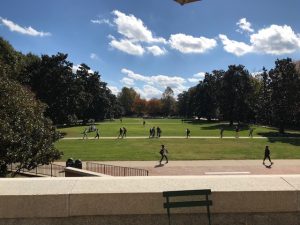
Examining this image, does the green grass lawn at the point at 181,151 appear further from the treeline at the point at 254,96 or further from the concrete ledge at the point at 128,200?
the concrete ledge at the point at 128,200

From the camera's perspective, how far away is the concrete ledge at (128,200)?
4.64m

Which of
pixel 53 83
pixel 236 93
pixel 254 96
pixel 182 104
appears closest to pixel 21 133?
pixel 53 83

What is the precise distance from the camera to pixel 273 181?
5.08 m

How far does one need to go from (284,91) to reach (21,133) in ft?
176

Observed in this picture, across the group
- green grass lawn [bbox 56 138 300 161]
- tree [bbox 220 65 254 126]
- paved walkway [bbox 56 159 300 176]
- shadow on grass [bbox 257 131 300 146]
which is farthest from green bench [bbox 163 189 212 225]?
tree [bbox 220 65 254 126]

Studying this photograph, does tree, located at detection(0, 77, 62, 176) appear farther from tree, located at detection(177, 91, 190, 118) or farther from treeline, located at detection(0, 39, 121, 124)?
tree, located at detection(177, 91, 190, 118)

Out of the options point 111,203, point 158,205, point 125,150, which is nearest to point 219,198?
point 158,205

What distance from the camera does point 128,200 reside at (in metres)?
4.70

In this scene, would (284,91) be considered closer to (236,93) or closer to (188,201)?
(236,93)

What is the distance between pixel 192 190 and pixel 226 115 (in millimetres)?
88115

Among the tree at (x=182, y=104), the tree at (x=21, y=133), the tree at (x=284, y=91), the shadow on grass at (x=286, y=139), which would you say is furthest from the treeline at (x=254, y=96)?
the tree at (x=182, y=104)

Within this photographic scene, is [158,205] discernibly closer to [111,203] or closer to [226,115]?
[111,203]

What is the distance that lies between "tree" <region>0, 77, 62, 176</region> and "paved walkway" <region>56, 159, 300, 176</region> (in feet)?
26.3

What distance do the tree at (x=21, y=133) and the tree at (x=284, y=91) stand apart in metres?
49.4
